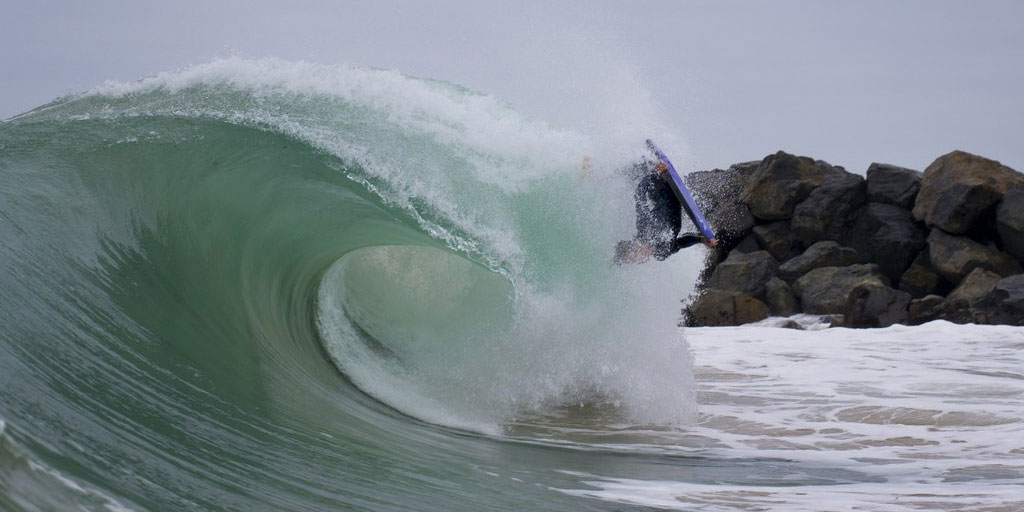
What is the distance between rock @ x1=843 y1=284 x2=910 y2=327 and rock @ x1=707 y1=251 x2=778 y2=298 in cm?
314

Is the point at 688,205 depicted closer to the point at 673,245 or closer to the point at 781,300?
the point at 673,245

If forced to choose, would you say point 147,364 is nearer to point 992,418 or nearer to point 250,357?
point 250,357

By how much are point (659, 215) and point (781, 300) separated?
13635 millimetres

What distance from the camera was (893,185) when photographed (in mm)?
20266

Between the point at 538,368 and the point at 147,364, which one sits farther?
the point at 538,368

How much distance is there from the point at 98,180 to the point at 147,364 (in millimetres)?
1975

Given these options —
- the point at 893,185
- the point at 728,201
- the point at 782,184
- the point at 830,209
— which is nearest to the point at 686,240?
the point at 830,209

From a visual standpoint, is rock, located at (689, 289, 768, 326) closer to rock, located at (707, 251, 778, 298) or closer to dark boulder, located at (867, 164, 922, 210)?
rock, located at (707, 251, 778, 298)

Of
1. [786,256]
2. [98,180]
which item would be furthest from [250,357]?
[786,256]

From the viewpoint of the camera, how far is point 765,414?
7.12m

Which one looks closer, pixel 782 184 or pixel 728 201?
pixel 782 184

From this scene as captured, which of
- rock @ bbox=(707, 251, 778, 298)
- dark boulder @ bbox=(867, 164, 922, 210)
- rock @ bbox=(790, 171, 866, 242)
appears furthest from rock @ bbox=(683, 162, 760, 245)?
dark boulder @ bbox=(867, 164, 922, 210)

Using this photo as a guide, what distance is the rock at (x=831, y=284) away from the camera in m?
18.4

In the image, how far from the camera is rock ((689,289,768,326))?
1881cm
